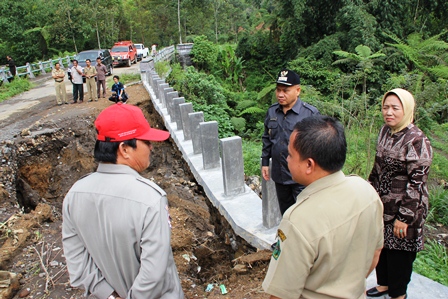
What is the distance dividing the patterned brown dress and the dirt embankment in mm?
1194

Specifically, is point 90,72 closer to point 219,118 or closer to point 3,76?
point 219,118

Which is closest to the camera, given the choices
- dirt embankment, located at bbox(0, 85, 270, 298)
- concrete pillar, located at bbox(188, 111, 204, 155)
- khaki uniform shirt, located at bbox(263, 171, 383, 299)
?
khaki uniform shirt, located at bbox(263, 171, 383, 299)

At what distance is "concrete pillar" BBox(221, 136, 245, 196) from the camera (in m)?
4.00

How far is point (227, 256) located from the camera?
3.96 metres

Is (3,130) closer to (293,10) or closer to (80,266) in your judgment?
(80,266)

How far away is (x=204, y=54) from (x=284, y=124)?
22.1 meters

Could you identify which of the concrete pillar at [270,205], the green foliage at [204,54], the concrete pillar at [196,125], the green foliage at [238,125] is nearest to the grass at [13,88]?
the green foliage at [238,125]

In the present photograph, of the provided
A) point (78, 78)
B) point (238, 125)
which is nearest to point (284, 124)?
point (238, 125)

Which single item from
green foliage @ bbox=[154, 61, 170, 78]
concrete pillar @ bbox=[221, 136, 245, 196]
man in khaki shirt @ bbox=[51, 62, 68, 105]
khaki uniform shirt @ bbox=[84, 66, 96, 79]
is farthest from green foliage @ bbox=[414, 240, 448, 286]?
green foliage @ bbox=[154, 61, 170, 78]

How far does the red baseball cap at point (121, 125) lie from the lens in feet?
5.43

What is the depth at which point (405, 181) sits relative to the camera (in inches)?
92.7

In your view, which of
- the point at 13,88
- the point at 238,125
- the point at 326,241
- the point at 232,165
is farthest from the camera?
the point at 13,88

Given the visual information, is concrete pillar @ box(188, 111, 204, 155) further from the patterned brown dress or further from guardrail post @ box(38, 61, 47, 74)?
guardrail post @ box(38, 61, 47, 74)

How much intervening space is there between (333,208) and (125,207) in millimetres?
925
